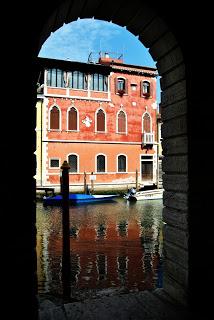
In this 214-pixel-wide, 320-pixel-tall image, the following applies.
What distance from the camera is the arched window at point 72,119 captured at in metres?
22.3

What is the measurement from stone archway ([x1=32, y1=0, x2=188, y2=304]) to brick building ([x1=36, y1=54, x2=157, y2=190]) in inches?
733

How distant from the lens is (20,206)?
225cm

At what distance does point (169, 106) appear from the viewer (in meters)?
3.15

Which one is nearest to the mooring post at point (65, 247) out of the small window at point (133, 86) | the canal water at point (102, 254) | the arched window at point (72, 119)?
the canal water at point (102, 254)

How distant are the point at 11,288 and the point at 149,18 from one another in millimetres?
2528

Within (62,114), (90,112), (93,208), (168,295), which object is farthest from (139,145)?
(168,295)

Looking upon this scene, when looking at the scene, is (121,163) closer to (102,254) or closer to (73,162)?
(73,162)

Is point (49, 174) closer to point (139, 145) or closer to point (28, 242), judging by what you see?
point (139, 145)

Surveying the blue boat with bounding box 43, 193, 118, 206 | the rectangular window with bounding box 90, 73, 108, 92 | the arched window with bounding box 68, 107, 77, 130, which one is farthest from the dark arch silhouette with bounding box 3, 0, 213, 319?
the rectangular window with bounding box 90, 73, 108, 92

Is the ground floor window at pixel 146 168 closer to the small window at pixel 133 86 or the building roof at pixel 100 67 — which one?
the small window at pixel 133 86

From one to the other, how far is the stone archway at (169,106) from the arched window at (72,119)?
19291 mm

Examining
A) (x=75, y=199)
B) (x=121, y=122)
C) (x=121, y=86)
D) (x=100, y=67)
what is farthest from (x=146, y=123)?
(x=75, y=199)

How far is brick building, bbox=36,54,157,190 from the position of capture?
2167 cm

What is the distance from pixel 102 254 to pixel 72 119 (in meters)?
15.6
